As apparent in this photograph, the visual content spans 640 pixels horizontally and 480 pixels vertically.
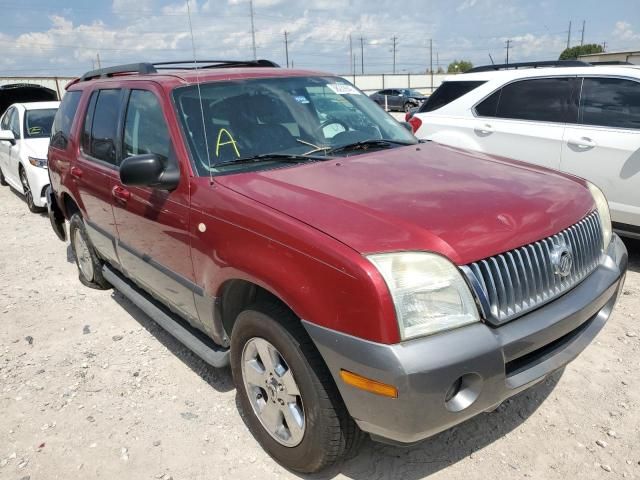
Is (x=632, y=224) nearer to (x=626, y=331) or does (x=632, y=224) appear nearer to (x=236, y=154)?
(x=626, y=331)

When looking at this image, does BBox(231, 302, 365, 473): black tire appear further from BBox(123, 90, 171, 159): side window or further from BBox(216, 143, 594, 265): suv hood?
BBox(123, 90, 171, 159): side window

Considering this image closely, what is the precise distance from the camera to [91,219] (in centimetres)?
444

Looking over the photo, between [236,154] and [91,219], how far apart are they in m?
2.08

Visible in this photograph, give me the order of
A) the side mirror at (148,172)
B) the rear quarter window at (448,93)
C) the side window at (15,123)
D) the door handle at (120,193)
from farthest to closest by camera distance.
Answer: the side window at (15,123) < the rear quarter window at (448,93) < the door handle at (120,193) < the side mirror at (148,172)

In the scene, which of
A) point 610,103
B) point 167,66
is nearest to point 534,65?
point 610,103

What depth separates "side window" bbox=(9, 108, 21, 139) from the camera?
8916 mm

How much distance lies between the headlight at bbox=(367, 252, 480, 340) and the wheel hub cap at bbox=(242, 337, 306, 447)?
2.25 feet

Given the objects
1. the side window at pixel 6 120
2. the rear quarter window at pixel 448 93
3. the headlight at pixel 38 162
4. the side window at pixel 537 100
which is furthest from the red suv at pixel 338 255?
the side window at pixel 6 120

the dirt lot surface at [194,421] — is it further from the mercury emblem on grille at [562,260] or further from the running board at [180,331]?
the mercury emblem on grille at [562,260]

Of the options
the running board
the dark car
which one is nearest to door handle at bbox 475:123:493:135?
the running board

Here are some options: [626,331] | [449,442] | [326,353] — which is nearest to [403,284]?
[326,353]

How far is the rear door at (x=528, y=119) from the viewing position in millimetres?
5418

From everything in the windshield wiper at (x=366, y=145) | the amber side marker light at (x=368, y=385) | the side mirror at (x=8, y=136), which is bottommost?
the amber side marker light at (x=368, y=385)

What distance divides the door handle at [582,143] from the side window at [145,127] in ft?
13.1
